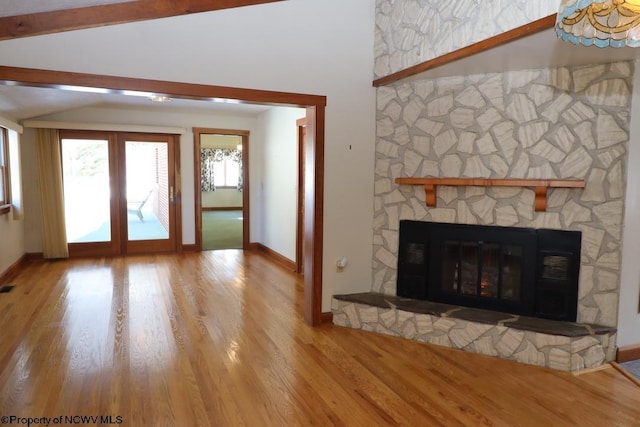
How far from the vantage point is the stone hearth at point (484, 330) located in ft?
9.84

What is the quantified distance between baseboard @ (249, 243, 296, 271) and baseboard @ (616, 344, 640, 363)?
3893mm

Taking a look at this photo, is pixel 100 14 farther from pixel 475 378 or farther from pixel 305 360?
pixel 475 378

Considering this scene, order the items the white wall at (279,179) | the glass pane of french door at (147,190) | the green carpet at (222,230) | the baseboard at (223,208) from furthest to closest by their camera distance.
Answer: the baseboard at (223,208)
the green carpet at (222,230)
the glass pane of french door at (147,190)
the white wall at (279,179)

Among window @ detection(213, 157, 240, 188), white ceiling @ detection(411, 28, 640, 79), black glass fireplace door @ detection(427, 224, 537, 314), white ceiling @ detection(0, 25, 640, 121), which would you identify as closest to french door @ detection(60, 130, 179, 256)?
white ceiling @ detection(0, 25, 640, 121)

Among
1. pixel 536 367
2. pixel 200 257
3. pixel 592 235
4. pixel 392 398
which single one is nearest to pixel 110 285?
pixel 200 257

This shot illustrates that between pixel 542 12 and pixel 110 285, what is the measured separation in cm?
518

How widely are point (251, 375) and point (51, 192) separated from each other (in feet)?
17.1

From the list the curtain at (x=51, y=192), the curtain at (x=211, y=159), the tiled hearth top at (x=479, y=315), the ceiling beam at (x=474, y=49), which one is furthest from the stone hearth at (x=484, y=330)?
the curtain at (x=211, y=159)

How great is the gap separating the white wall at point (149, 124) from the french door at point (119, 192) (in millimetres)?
188

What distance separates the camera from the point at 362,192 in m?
4.00

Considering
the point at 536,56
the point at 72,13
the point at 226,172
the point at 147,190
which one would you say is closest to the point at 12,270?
the point at 147,190

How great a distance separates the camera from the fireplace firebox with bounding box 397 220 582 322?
3.24 m

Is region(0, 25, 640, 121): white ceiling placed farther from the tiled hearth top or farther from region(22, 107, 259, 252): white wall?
the tiled hearth top

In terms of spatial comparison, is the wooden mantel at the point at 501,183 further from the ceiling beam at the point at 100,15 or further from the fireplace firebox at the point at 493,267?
the ceiling beam at the point at 100,15
